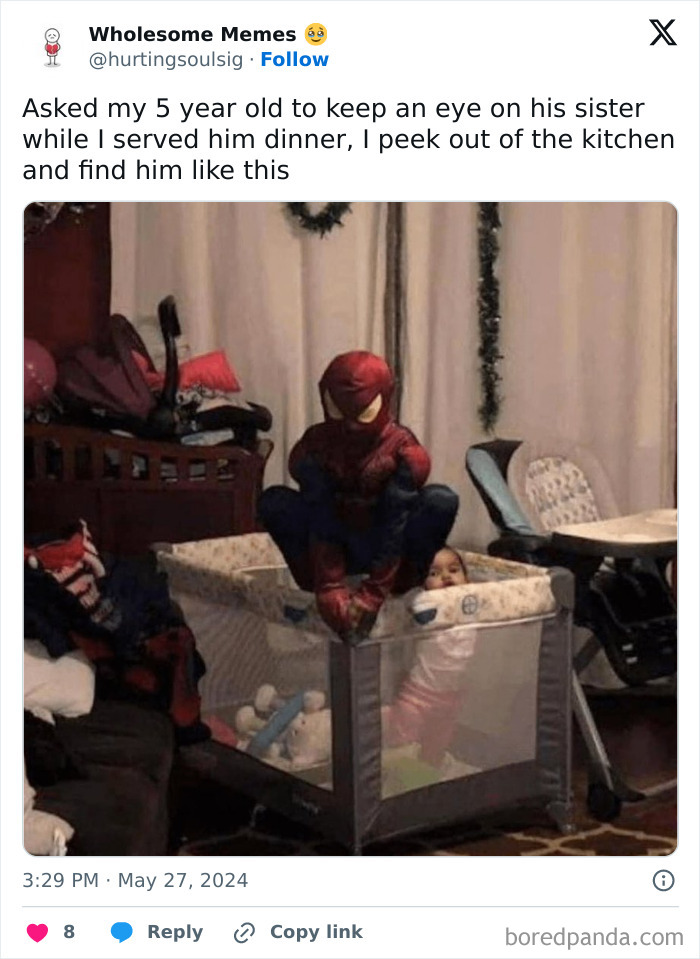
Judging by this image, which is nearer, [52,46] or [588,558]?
[52,46]

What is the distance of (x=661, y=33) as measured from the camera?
0.76m

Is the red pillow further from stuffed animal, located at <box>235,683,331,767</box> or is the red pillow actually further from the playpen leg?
the playpen leg

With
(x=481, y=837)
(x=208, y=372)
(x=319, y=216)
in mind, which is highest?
(x=319, y=216)

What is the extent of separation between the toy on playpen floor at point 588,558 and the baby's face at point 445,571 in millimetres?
32

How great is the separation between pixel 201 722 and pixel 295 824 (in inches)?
4.4

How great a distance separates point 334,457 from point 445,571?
0.14m

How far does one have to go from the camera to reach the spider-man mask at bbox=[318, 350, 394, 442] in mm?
828

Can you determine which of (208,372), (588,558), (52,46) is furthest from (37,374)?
(588,558)

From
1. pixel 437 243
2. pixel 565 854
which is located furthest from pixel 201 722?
pixel 437 243

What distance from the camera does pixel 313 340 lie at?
2.78ft

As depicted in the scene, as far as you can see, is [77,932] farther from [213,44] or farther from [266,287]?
[213,44]

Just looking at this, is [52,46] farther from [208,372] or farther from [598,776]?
[598,776]

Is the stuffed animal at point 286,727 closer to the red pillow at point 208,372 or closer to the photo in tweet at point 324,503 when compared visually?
the photo in tweet at point 324,503

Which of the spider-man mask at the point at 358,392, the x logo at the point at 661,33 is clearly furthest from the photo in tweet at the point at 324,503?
the x logo at the point at 661,33
